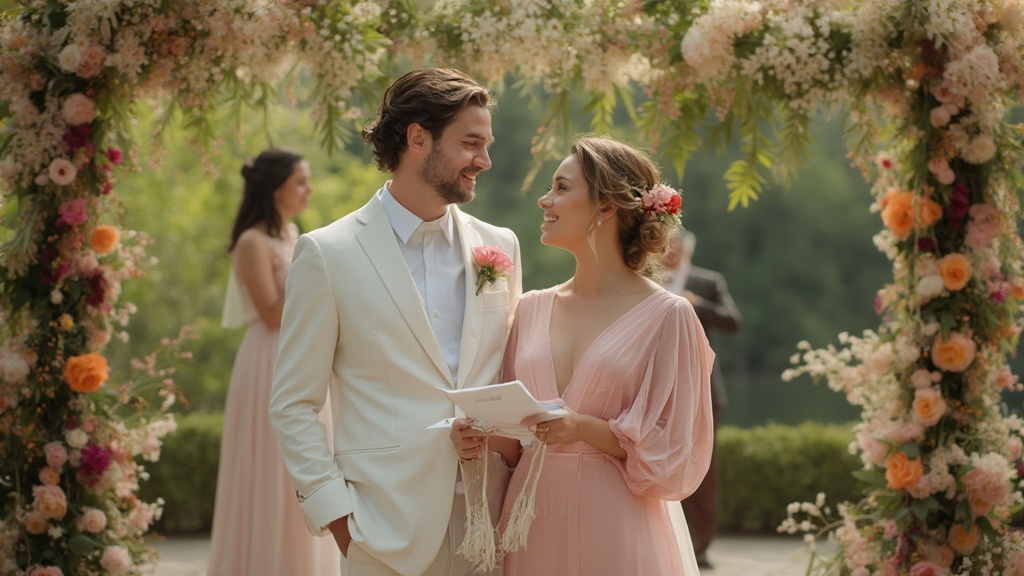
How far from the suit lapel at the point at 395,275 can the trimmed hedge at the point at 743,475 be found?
6.33 metres

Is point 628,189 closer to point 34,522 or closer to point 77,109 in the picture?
point 77,109

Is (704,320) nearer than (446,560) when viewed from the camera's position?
No

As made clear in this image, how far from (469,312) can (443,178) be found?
458mm

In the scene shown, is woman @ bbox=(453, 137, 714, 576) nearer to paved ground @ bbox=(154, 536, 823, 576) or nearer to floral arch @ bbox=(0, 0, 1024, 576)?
floral arch @ bbox=(0, 0, 1024, 576)

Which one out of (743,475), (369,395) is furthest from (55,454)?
(743,475)

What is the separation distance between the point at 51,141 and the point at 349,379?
2.33m

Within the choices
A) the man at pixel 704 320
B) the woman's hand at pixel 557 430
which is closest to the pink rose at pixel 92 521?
the woman's hand at pixel 557 430

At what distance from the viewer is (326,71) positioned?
5250mm

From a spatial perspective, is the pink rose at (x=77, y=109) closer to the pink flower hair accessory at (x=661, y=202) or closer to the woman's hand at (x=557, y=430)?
the pink flower hair accessory at (x=661, y=202)

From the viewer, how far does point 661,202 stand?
13.1ft

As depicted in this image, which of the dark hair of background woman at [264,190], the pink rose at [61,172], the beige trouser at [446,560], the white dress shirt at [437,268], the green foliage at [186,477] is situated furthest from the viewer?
the green foliage at [186,477]

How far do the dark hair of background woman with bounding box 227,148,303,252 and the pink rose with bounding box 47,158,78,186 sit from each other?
140cm

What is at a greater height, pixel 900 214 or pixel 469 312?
pixel 900 214

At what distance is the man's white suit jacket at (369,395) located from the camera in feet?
12.1
